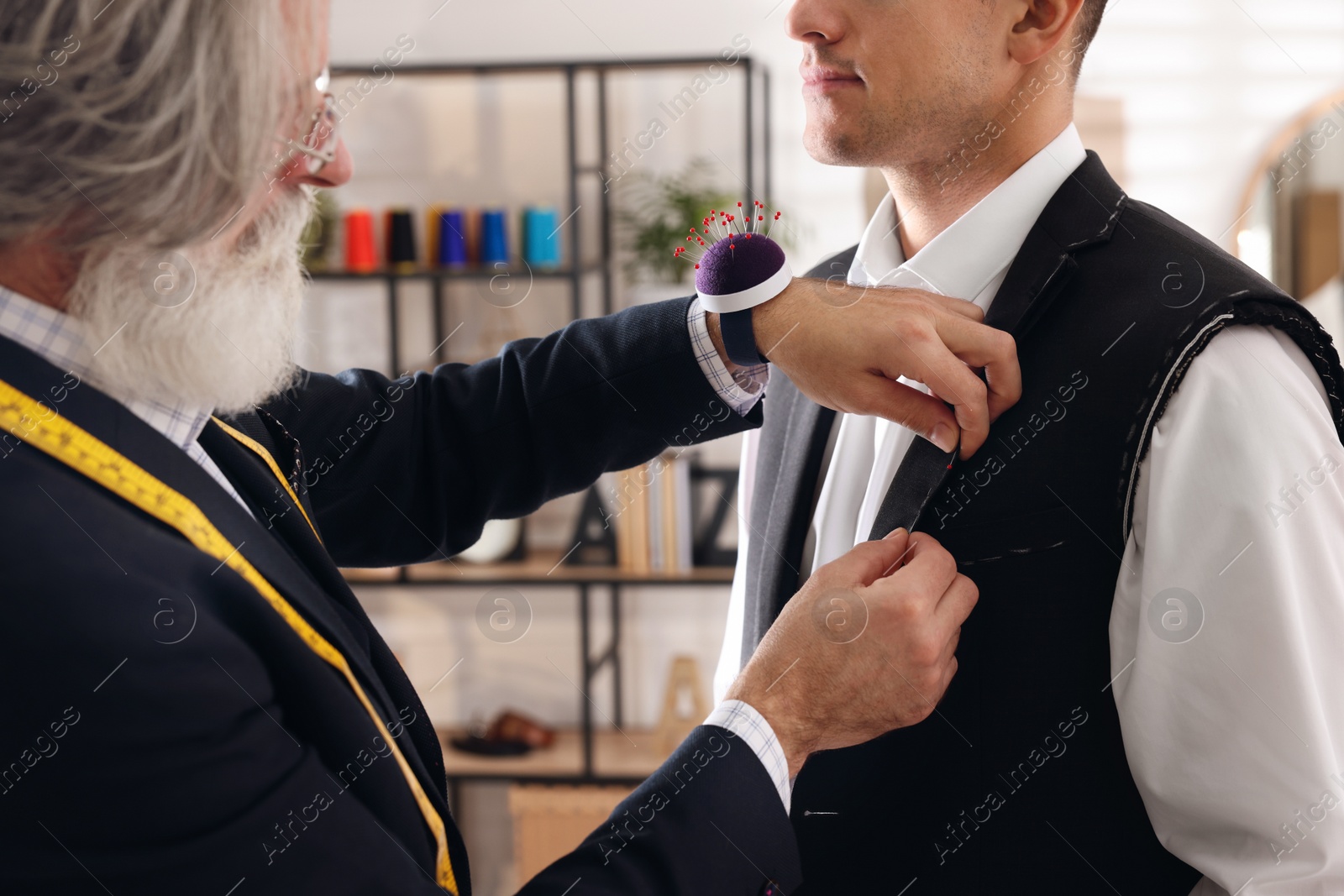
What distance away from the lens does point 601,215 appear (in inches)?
128

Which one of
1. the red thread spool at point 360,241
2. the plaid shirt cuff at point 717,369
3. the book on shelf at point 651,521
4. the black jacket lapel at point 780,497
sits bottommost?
the book on shelf at point 651,521

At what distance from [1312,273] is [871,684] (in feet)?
8.70

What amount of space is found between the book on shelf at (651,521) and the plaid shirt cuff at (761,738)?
216 centimetres

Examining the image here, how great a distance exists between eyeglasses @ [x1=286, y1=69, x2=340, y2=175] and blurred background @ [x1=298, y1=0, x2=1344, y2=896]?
2078 millimetres

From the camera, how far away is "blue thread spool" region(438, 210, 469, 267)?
10.2 feet

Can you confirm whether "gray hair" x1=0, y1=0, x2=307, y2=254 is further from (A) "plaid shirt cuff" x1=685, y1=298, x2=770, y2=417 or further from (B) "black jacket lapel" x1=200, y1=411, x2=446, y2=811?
(A) "plaid shirt cuff" x1=685, y1=298, x2=770, y2=417

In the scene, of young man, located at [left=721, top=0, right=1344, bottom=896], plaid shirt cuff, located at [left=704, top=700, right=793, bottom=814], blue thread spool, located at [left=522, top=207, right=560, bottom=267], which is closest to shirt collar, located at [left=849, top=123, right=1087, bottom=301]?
young man, located at [left=721, top=0, right=1344, bottom=896]

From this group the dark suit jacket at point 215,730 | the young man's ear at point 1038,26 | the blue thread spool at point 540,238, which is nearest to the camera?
the dark suit jacket at point 215,730

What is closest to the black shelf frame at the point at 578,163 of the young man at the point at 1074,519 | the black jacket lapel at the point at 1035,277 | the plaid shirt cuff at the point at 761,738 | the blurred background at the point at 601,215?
the blurred background at the point at 601,215

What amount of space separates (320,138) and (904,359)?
522 mm

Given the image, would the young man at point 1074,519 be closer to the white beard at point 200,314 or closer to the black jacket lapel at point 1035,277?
the black jacket lapel at point 1035,277

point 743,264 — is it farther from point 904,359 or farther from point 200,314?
point 200,314

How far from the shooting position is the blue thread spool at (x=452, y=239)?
123 inches

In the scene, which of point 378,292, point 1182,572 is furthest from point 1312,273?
point 378,292
